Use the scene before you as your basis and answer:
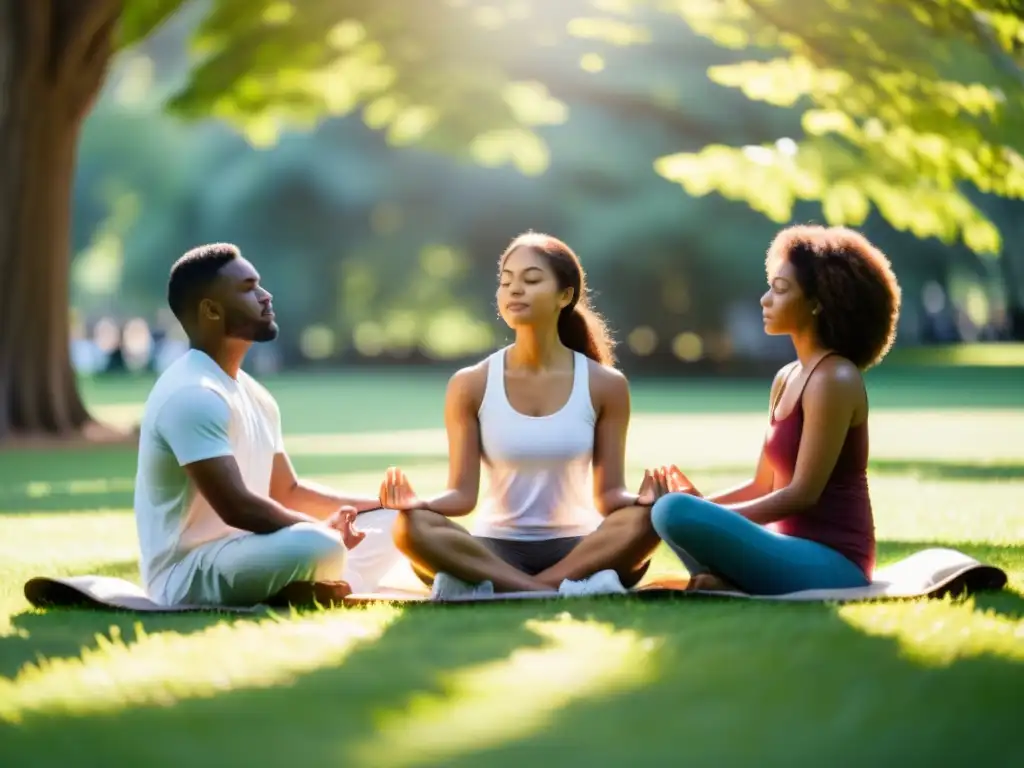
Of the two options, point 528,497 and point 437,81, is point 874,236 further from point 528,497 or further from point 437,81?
point 528,497

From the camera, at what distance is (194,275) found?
6.82 meters

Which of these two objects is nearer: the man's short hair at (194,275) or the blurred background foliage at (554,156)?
the man's short hair at (194,275)

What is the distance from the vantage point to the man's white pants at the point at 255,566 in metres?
6.58

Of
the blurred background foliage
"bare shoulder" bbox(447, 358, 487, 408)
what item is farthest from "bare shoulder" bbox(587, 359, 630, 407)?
the blurred background foliage

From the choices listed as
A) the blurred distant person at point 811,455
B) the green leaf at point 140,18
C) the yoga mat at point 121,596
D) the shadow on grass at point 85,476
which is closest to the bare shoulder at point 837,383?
the blurred distant person at point 811,455

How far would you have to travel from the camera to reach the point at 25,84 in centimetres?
1975

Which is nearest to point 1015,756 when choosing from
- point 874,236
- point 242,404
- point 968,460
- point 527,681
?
point 527,681

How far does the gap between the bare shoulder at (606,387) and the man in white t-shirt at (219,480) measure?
1177 millimetres

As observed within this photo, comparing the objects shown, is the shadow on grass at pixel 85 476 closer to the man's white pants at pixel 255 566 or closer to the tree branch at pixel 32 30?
the tree branch at pixel 32 30

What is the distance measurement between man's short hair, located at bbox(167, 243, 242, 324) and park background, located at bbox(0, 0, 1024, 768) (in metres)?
1.31

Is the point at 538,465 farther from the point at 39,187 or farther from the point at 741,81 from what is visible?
the point at 39,187

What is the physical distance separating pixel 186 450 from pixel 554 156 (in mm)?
35779

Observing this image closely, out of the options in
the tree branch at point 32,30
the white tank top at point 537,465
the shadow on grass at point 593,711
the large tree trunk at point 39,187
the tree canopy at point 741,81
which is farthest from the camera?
the large tree trunk at point 39,187

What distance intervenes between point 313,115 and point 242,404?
15596mm
